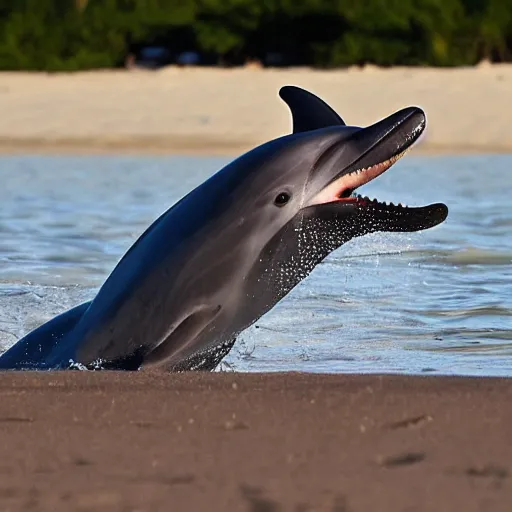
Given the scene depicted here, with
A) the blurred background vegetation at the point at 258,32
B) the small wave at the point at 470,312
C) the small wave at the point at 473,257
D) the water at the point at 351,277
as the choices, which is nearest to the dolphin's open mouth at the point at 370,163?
the water at the point at 351,277

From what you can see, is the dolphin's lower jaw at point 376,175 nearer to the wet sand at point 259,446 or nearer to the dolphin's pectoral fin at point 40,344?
the dolphin's pectoral fin at point 40,344

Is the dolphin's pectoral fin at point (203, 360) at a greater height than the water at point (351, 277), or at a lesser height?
greater

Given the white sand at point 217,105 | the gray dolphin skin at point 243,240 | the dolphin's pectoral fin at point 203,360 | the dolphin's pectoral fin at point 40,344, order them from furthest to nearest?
1. the white sand at point 217,105
2. the dolphin's pectoral fin at point 40,344
3. the gray dolphin skin at point 243,240
4. the dolphin's pectoral fin at point 203,360

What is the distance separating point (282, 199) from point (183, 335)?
648mm

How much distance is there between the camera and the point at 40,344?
233 inches

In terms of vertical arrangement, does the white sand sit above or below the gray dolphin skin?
below

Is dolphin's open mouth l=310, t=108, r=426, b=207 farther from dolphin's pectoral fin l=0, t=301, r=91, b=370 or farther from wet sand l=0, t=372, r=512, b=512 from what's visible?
wet sand l=0, t=372, r=512, b=512

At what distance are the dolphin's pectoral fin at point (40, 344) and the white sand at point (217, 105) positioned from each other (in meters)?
15.2

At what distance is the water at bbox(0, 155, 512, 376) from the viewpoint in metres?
6.77

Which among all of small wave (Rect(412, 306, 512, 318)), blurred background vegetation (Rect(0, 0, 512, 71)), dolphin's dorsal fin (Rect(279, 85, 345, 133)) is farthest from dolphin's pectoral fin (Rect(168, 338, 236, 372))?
blurred background vegetation (Rect(0, 0, 512, 71))

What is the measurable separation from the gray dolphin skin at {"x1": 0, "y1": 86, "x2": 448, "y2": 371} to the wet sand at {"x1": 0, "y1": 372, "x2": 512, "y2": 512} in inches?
45.6

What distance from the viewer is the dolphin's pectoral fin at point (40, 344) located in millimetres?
5867

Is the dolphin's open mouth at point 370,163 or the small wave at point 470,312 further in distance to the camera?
the small wave at point 470,312

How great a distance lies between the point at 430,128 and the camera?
22.7 m
